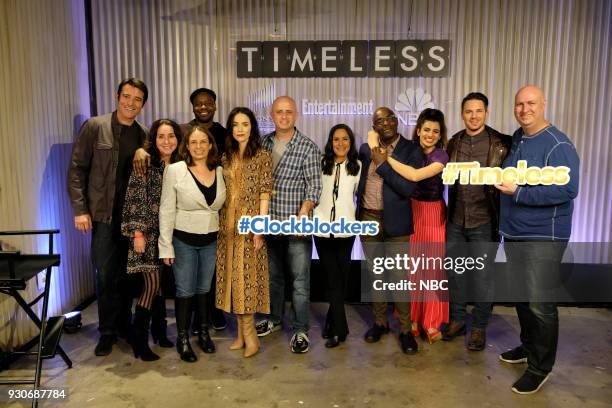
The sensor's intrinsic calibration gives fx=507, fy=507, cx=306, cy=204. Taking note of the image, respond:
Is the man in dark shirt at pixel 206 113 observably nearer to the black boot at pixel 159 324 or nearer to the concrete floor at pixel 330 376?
the black boot at pixel 159 324

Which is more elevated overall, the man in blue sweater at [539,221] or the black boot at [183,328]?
the man in blue sweater at [539,221]

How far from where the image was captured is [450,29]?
4176 mm

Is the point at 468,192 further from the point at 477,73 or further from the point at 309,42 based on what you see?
the point at 309,42

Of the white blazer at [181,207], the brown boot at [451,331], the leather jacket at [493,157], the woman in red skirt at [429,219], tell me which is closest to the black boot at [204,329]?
the white blazer at [181,207]

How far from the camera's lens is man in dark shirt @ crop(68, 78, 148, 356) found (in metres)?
3.35

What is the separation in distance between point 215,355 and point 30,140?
1946 mm

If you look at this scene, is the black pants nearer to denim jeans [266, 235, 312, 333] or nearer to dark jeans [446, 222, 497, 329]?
denim jeans [266, 235, 312, 333]

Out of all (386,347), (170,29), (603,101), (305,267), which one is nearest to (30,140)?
(170,29)

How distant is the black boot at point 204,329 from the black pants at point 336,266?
2.73 feet

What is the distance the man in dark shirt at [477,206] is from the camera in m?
3.28

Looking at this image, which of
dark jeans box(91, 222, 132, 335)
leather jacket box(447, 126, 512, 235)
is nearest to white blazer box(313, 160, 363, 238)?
leather jacket box(447, 126, 512, 235)

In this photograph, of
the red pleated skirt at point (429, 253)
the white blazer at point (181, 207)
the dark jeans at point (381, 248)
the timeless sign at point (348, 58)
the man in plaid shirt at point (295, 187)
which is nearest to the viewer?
the white blazer at point (181, 207)

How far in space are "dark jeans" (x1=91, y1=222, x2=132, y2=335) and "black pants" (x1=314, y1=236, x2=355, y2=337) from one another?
4.46 ft

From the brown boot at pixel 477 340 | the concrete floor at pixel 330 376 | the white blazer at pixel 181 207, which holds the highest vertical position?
the white blazer at pixel 181 207
